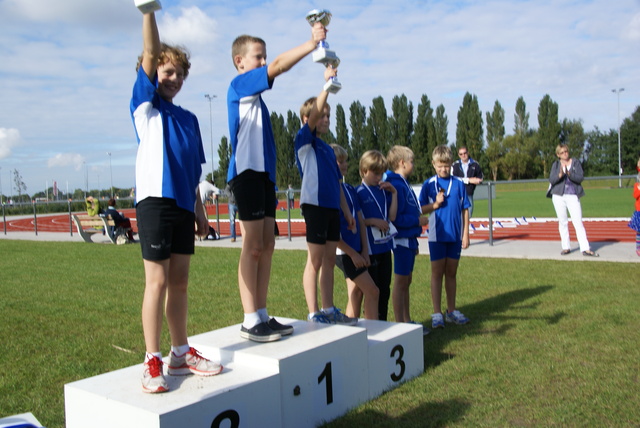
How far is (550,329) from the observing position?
5043 millimetres

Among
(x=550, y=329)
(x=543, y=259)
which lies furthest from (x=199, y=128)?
(x=543, y=259)

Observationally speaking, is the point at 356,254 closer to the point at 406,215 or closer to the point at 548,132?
the point at 406,215

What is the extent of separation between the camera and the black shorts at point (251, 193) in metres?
3.43

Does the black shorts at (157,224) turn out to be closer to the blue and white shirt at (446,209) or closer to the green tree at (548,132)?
the blue and white shirt at (446,209)

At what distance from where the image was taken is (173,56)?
3.05 meters

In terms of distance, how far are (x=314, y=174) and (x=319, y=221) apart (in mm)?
343

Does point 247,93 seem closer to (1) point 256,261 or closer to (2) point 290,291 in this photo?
(1) point 256,261

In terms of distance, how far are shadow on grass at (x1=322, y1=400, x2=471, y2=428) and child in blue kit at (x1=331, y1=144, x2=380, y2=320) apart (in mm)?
1356

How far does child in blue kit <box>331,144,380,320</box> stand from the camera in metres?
4.64

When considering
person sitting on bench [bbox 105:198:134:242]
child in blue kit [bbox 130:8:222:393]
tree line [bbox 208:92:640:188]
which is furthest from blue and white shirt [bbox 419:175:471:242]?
tree line [bbox 208:92:640:188]

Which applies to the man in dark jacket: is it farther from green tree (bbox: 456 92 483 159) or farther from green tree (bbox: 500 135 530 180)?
green tree (bbox: 500 135 530 180)

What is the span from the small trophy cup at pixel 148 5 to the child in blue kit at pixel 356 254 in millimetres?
2331

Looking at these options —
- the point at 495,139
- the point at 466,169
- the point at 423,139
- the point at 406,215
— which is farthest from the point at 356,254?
the point at 495,139

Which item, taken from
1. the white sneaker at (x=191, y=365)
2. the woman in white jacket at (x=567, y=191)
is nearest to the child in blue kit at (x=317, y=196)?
the white sneaker at (x=191, y=365)
